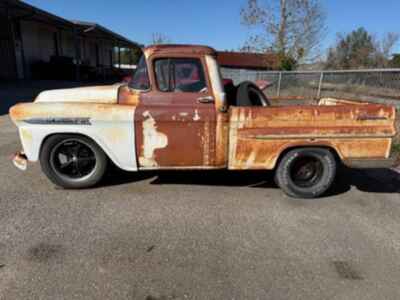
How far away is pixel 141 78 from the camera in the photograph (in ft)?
11.7

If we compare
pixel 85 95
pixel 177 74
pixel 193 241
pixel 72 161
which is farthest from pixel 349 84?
pixel 72 161

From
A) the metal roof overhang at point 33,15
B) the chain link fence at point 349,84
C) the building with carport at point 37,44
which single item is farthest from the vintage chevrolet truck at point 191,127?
the metal roof overhang at point 33,15

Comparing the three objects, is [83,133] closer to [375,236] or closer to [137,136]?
[137,136]

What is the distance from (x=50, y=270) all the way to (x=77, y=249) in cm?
30

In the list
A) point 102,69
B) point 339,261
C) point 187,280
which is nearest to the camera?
point 187,280

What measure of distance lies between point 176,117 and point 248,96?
3.90 ft

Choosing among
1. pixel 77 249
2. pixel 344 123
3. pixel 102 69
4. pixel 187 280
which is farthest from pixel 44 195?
pixel 102 69

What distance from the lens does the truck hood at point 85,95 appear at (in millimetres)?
3629

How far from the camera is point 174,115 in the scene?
335cm

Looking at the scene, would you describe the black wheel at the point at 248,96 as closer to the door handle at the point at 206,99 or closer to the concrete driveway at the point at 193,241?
the door handle at the point at 206,99

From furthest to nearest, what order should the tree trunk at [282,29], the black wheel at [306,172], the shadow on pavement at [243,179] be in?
the tree trunk at [282,29] < the shadow on pavement at [243,179] < the black wheel at [306,172]

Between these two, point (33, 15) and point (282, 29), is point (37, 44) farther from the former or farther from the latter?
point (282, 29)

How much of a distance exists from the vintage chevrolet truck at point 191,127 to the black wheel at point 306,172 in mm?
15

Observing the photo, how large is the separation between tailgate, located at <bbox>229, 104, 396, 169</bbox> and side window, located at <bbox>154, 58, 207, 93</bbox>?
0.58 metres
